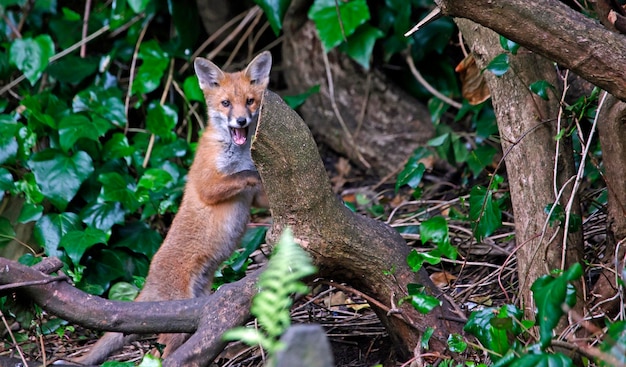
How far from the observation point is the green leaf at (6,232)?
6.07 metres

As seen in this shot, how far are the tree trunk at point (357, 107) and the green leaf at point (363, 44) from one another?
435 millimetres

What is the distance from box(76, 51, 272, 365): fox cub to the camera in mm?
5391

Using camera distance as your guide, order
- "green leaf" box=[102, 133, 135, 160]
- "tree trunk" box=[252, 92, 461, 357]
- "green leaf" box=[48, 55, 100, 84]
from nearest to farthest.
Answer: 1. "tree trunk" box=[252, 92, 461, 357]
2. "green leaf" box=[102, 133, 135, 160]
3. "green leaf" box=[48, 55, 100, 84]

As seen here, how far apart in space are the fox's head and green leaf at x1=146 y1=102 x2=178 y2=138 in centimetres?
141

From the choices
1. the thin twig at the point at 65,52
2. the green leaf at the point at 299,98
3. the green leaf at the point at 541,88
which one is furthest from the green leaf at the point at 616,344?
the thin twig at the point at 65,52

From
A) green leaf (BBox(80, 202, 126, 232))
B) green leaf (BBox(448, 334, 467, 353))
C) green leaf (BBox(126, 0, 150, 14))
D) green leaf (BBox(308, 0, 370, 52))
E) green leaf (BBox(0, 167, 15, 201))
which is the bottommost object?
green leaf (BBox(80, 202, 126, 232))

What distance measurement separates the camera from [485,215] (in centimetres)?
426

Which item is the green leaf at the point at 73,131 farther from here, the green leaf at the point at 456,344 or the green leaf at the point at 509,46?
the green leaf at the point at 456,344

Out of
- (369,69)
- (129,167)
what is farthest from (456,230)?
(129,167)

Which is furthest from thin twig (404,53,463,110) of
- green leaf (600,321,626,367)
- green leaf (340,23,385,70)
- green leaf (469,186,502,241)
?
green leaf (600,321,626,367)

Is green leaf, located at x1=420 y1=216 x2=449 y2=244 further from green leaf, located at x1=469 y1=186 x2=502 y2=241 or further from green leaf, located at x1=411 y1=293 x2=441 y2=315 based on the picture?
green leaf, located at x1=411 y1=293 x2=441 y2=315

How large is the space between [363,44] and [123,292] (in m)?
3.17

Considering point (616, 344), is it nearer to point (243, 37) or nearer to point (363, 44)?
point (363, 44)

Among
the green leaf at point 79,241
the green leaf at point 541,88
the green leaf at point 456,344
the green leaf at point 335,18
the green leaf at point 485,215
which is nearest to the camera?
the green leaf at point 456,344
